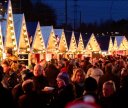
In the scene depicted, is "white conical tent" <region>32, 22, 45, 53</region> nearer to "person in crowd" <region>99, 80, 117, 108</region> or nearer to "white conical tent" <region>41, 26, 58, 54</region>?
"white conical tent" <region>41, 26, 58, 54</region>

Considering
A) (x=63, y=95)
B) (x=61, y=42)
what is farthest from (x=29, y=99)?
(x=61, y=42)

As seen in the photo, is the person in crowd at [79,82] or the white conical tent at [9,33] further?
the white conical tent at [9,33]

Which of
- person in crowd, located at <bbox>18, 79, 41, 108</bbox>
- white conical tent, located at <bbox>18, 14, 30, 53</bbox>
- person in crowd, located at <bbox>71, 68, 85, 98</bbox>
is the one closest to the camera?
person in crowd, located at <bbox>18, 79, 41, 108</bbox>

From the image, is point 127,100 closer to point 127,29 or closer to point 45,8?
point 45,8

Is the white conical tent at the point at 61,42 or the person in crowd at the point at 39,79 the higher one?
the white conical tent at the point at 61,42

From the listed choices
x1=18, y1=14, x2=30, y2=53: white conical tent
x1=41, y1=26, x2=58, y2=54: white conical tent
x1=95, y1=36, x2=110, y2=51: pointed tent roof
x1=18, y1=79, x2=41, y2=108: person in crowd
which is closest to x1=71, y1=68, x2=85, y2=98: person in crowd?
x1=18, y1=79, x2=41, y2=108: person in crowd

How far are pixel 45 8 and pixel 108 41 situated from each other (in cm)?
2875

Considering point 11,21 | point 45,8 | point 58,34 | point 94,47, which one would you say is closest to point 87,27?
point 45,8

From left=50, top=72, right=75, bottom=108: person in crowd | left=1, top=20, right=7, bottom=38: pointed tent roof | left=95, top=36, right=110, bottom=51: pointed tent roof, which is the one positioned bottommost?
left=50, top=72, right=75, bottom=108: person in crowd

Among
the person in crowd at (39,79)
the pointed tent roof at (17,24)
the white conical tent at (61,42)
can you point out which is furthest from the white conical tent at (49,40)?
the person in crowd at (39,79)

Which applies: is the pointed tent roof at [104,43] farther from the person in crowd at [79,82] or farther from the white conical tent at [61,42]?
the person in crowd at [79,82]

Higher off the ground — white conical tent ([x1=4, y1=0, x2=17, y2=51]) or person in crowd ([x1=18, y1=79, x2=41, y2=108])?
Result: white conical tent ([x1=4, y1=0, x2=17, y2=51])

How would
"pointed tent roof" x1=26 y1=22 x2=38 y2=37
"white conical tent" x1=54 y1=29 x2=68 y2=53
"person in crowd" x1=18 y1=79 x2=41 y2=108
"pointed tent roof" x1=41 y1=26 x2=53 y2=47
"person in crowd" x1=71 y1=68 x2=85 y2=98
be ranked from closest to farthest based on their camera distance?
"person in crowd" x1=18 y1=79 x2=41 y2=108 < "person in crowd" x1=71 y1=68 x2=85 y2=98 < "pointed tent roof" x1=26 y1=22 x2=38 y2=37 < "pointed tent roof" x1=41 y1=26 x2=53 y2=47 < "white conical tent" x1=54 y1=29 x2=68 y2=53

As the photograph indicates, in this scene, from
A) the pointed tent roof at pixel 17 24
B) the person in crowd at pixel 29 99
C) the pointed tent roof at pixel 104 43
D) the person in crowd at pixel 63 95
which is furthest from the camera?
the pointed tent roof at pixel 104 43
